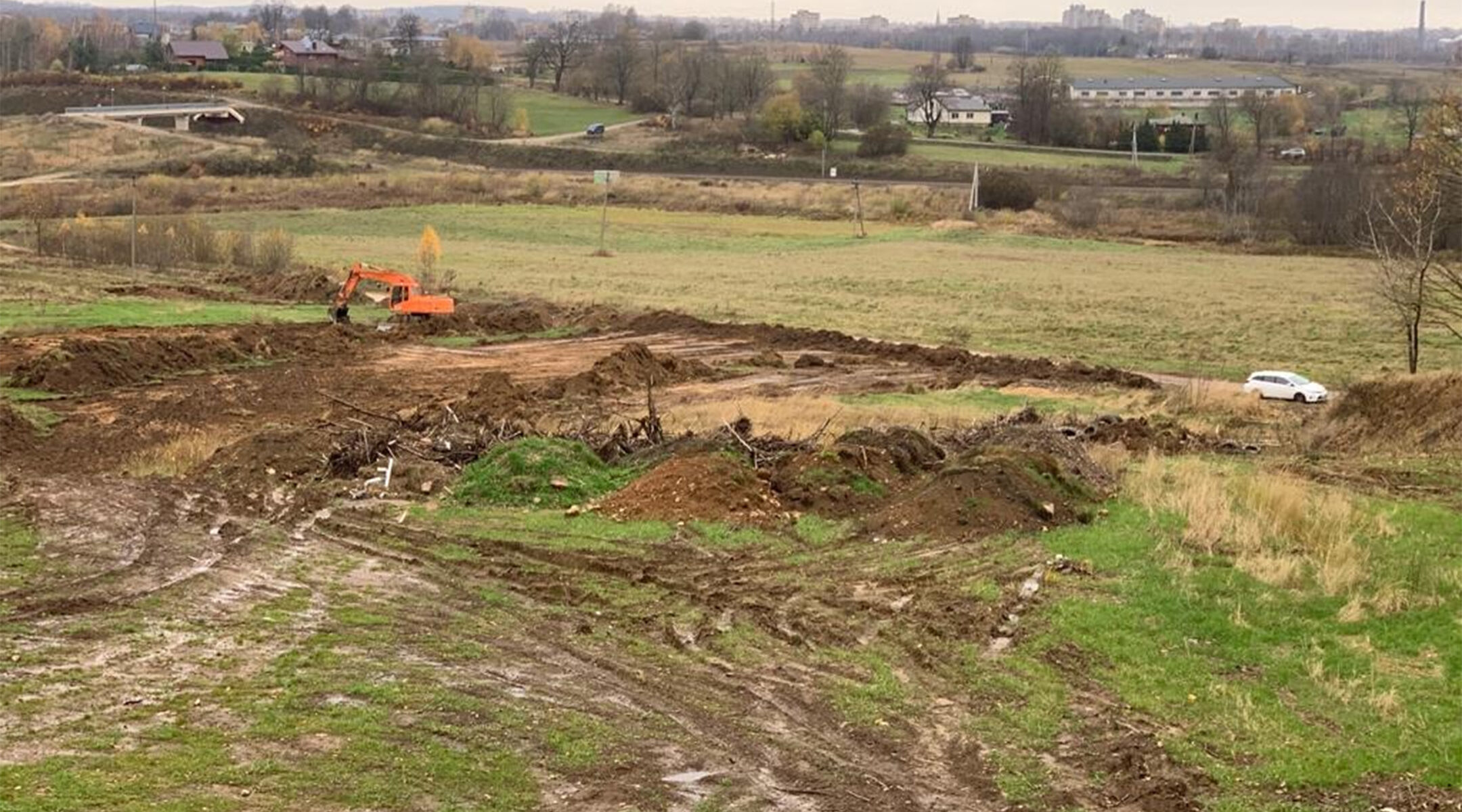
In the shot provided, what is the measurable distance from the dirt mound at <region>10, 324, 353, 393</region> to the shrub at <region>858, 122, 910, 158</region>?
87488 millimetres

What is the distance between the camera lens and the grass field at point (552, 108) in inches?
5901

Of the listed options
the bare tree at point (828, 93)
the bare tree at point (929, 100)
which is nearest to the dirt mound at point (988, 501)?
the bare tree at point (828, 93)

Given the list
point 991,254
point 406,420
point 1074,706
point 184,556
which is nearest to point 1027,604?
point 1074,706

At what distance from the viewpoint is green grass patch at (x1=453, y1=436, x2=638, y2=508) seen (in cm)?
2273

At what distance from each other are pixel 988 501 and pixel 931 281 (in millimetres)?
44468

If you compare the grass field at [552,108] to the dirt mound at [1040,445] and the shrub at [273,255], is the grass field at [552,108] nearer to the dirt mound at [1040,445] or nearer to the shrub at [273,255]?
the shrub at [273,255]

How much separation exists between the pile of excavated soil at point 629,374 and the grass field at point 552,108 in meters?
106

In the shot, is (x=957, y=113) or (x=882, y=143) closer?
(x=882, y=143)

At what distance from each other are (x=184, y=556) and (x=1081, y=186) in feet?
305

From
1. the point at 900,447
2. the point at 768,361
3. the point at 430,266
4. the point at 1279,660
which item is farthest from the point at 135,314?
the point at 1279,660

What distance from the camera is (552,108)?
163m

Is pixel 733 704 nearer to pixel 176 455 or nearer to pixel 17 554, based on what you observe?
pixel 17 554

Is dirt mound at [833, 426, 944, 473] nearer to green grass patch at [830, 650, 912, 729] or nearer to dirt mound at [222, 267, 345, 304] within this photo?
green grass patch at [830, 650, 912, 729]

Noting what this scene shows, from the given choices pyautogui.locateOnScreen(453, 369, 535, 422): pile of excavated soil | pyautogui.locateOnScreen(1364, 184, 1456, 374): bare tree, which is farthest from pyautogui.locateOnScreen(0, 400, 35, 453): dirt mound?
pyautogui.locateOnScreen(1364, 184, 1456, 374): bare tree
